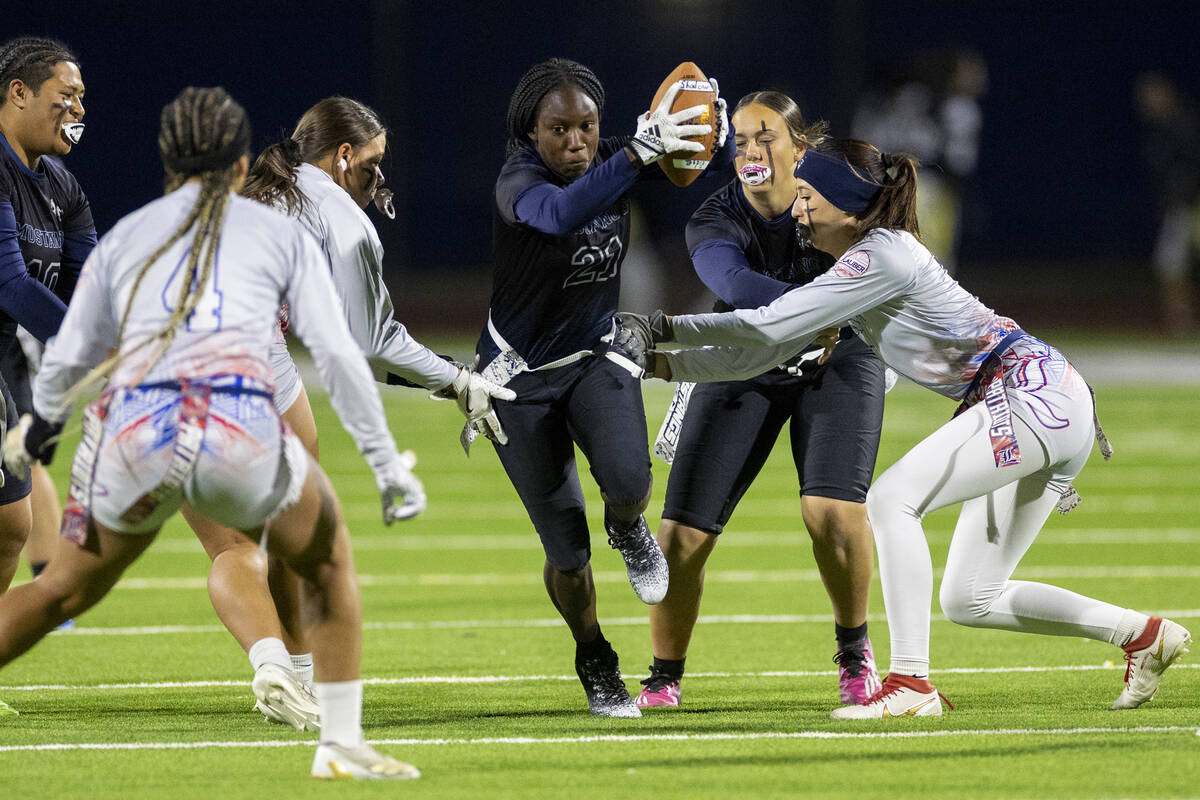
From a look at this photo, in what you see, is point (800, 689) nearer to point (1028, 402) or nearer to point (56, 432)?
point (1028, 402)

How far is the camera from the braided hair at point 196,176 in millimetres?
4535

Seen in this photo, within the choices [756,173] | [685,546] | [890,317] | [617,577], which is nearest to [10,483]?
[685,546]

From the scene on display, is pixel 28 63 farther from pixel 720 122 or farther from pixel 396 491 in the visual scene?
pixel 396 491

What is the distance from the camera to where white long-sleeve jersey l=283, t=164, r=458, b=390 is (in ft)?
19.0

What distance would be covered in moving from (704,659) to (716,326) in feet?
6.58

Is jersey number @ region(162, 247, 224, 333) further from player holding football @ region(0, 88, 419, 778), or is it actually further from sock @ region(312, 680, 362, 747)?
sock @ region(312, 680, 362, 747)

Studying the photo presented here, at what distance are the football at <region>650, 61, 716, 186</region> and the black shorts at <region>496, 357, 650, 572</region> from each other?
2.26 ft

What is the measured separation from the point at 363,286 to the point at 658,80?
22.9 meters

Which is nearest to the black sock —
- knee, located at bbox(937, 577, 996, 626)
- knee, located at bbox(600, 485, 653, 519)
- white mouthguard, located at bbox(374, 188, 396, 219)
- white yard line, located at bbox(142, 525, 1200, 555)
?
knee, located at bbox(937, 577, 996, 626)

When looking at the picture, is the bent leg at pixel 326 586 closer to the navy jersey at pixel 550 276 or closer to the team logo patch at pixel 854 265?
the navy jersey at pixel 550 276

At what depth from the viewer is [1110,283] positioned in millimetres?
27828

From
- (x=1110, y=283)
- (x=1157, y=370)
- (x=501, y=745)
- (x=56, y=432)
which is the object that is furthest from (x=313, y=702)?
(x=1110, y=283)

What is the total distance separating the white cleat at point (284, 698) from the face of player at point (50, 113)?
2.05 meters

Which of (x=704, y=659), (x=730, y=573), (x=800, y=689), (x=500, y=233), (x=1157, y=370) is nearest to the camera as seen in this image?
(x=500, y=233)
